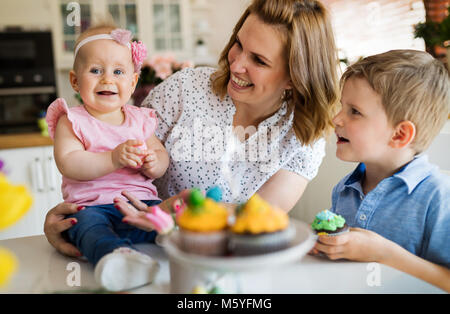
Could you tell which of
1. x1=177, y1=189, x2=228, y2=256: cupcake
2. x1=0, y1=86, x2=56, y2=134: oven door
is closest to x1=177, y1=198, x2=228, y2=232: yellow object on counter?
x1=177, y1=189, x2=228, y2=256: cupcake

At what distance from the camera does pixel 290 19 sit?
4.15 feet

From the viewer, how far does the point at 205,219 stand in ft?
1.75

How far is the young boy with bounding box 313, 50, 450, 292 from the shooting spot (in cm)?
97

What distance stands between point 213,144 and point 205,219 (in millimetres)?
918

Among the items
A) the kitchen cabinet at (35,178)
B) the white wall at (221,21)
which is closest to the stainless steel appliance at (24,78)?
the kitchen cabinet at (35,178)

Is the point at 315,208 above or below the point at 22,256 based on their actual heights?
below

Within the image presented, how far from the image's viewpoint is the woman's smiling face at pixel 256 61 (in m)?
1.26

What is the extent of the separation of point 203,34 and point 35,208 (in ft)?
10.2

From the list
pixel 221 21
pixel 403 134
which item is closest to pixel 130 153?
pixel 403 134

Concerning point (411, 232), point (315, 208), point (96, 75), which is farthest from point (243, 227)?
point (315, 208)

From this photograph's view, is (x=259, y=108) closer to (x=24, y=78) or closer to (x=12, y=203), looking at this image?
(x=12, y=203)

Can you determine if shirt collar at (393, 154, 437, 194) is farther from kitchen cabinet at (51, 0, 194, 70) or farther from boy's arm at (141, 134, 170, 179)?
kitchen cabinet at (51, 0, 194, 70)

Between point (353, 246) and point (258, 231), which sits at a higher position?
point (258, 231)
